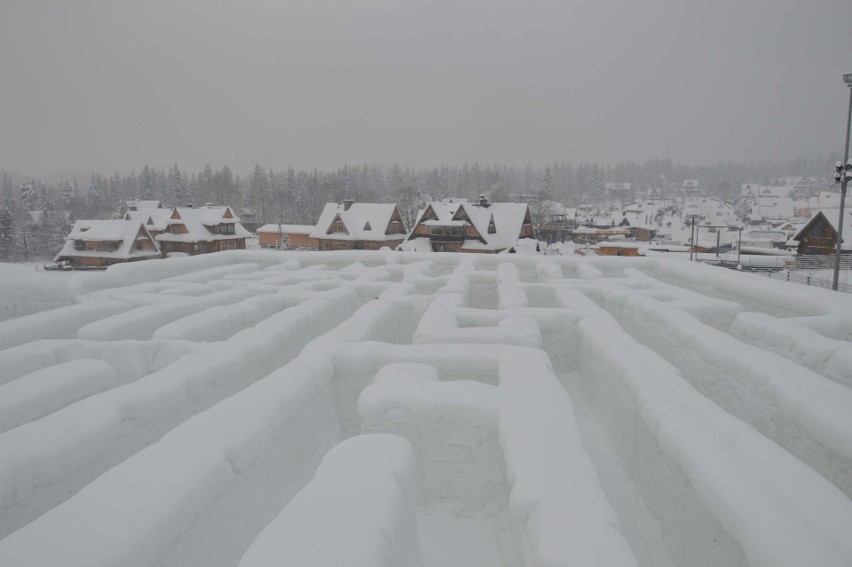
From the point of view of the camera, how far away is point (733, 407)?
6117 mm

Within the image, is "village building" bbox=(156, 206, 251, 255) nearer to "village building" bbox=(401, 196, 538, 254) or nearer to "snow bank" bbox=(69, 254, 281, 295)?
"village building" bbox=(401, 196, 538, 254)

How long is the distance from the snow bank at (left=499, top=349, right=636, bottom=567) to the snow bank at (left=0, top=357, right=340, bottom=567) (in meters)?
2.20

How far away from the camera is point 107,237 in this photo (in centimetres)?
3631

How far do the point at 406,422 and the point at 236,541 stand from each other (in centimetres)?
178

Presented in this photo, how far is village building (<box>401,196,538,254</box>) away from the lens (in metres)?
34.6

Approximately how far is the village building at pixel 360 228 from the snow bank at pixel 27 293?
3120 centimetres

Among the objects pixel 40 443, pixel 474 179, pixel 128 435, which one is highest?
pixel 474 179

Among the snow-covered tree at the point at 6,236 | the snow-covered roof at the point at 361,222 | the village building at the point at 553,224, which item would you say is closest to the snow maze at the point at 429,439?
the snow-covered roof at the point at 361,222

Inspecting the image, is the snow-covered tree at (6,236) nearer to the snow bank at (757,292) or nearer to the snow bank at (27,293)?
the snow bank at (27,293)

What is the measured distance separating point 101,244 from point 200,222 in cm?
880

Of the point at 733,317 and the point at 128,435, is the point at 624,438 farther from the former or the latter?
the point at 128,435

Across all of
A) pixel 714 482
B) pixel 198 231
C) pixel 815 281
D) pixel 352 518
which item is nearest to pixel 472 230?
pixel 815 281

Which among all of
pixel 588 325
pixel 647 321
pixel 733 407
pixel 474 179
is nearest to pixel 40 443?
pixel 588 325

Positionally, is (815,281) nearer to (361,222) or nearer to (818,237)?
(818,237)
